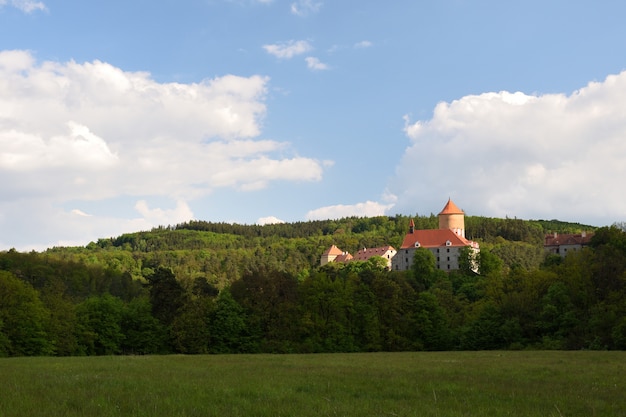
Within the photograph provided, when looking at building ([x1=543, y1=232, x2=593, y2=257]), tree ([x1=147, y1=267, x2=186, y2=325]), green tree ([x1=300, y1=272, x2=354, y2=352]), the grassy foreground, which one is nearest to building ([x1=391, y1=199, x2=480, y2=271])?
building ([x1=543, y1=232, x2=593, y2=257])

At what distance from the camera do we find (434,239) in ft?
552

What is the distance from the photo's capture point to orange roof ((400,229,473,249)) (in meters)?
166

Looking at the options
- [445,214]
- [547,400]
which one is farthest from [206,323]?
[445,214]

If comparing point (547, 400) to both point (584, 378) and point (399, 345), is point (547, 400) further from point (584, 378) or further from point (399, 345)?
point (399, 345)

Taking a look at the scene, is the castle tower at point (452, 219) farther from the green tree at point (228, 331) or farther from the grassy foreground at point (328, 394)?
the grassy foreground at point (328, 394)

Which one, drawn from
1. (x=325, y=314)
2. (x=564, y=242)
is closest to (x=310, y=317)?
(x=325, y=314)

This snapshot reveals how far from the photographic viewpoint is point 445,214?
186250mm

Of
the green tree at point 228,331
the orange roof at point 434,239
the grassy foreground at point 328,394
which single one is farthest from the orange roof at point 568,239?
the grassy foreground at point 328,394

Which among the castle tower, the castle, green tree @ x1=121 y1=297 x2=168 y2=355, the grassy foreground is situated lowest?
green tree @ x1=121 y1=297 x2=168 y2=355

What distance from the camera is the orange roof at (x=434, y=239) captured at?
166 m

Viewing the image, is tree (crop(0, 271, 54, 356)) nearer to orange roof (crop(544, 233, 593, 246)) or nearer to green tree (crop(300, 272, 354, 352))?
green tree (crop(300, 272, 354, 352))

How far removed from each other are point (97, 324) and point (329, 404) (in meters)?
56.1

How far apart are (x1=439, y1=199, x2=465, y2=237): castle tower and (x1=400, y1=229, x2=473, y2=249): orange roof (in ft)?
46.3

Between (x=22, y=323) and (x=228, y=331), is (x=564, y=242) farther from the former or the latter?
(x=22, y=323)
